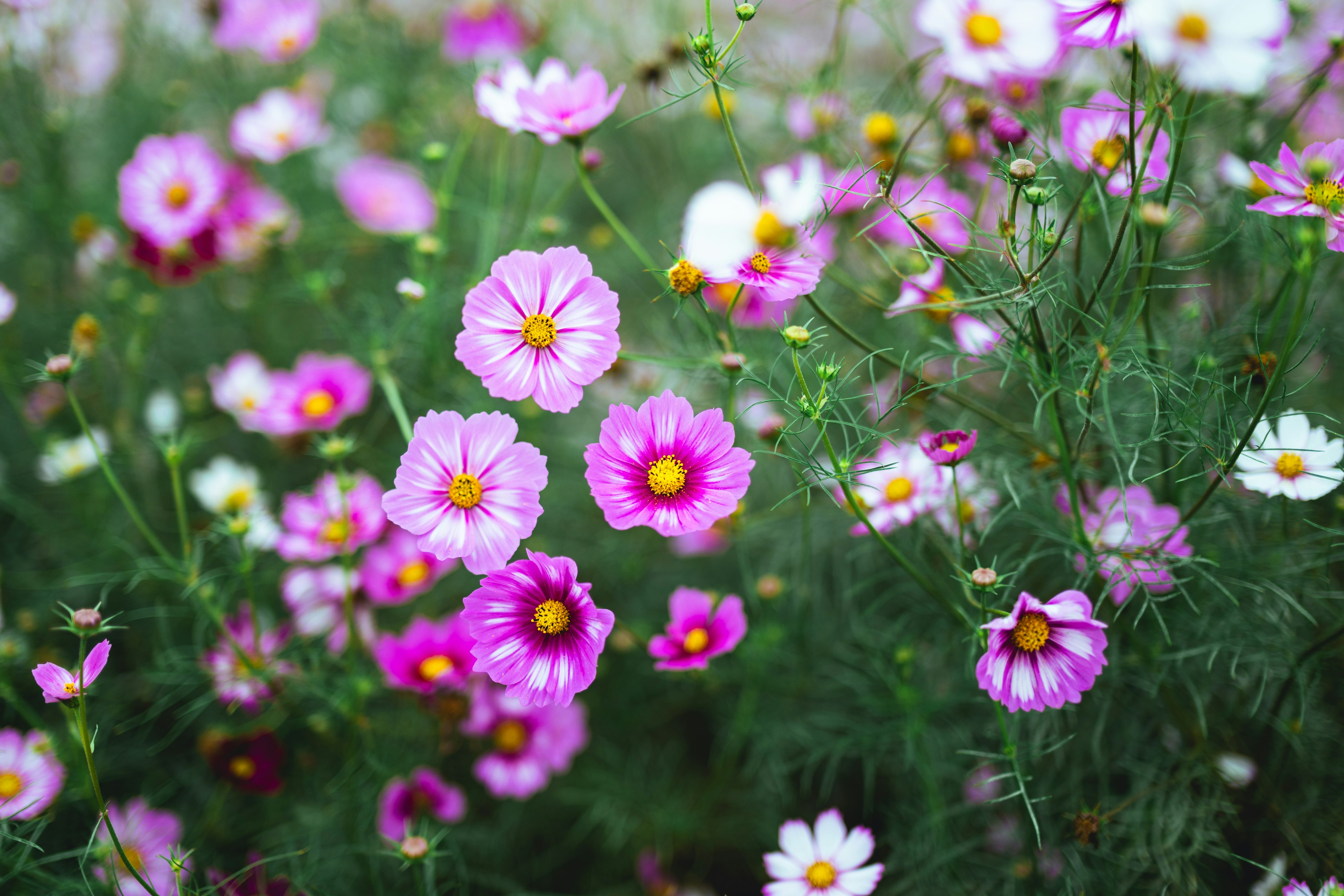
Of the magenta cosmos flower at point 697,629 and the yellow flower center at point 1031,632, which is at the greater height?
the yellow flower center at point 1031,632

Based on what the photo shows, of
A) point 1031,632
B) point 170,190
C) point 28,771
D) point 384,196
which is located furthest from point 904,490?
point 384,196

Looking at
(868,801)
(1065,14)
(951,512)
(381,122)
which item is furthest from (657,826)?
(381,122)

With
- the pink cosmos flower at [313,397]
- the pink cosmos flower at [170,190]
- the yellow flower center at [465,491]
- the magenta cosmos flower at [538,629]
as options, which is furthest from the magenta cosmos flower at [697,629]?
the pink cosmos flower at [170,190]

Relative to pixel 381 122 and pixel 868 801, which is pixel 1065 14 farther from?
pixel 381 122

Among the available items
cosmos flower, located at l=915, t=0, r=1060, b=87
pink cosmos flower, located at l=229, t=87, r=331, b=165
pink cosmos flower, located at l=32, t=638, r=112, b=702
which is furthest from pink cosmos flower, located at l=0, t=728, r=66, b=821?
cosmos flower, located at l=915, t=0, r=1060, b=87

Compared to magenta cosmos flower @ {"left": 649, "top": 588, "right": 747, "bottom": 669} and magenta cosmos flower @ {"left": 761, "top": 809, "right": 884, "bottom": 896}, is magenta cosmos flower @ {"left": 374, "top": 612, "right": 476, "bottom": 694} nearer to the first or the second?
magenta cosmos flower @ {"left": 649, "top": 588, "right": 747, "bottom": 669}

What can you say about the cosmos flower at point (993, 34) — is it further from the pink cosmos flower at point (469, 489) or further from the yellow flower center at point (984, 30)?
the pink cosmos flower at point (469, 489)

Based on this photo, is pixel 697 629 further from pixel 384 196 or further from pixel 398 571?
pixel 384 196
